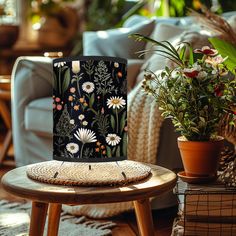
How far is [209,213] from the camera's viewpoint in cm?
159

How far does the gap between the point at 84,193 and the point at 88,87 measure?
0.26 metres

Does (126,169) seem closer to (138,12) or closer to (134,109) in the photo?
(134,109)

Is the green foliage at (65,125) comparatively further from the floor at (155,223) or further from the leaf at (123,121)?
the floor at (155,223)

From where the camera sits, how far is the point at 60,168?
149 cm

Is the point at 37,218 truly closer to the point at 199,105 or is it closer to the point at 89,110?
the point at 89,110

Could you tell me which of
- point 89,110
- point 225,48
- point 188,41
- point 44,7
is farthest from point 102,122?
point 44,7

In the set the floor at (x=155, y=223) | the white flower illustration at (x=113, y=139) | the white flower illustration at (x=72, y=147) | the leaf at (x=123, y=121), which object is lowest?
the floor at (x=155, y=223)

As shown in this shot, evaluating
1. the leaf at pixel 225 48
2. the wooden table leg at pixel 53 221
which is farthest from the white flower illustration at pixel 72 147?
the leaf at pixel 225 48

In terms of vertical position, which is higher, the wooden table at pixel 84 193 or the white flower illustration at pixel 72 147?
the white flower illustration at pixel 72 147

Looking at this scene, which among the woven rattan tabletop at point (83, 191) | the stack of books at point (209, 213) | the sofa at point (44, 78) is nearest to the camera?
the woven rattan tabletop at point (83, 191)

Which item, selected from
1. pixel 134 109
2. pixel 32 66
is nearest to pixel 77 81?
pixel 134 109

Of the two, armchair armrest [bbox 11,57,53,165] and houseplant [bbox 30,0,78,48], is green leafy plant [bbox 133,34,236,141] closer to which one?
armchair armrest [bbox 11,57,53,165]

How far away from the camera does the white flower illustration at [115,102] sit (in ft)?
4.57

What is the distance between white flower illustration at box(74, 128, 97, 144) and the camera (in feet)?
4.51
